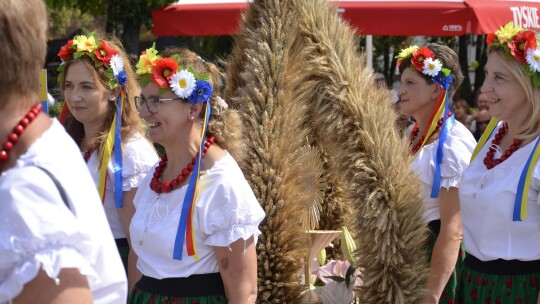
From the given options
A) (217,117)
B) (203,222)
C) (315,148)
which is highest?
(217,117)

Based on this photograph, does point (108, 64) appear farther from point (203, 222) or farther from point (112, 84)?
point (203, 222)

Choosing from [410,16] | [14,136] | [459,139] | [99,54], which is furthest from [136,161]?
[410,16]

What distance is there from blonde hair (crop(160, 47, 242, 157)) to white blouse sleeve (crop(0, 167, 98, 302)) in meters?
1.48

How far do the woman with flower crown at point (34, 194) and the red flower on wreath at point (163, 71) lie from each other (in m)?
1.37

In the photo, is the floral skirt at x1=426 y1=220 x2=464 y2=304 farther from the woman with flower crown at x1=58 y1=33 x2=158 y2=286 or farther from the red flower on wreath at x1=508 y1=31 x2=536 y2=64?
the woman with flower crown at x1=58 y1=33 x2=158 y2=286

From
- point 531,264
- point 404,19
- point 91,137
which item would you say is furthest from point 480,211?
point 404,19

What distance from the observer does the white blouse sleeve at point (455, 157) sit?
367 cm

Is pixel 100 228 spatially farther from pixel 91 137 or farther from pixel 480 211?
pixel 91 137

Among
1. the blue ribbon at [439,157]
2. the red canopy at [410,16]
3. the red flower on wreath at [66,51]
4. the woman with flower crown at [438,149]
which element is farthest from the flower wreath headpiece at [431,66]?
the red canopy at [410,16]

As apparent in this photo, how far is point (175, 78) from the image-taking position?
292 centimetres

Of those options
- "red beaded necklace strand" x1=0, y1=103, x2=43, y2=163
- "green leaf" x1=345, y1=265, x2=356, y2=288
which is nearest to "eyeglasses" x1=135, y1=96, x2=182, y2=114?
"green leaf" x1=345, y1=265, x2=356, y2=288

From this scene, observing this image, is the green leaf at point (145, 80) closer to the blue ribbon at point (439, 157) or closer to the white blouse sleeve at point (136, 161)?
the white blouse sleeve at point (136, 161)

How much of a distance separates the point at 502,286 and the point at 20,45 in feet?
7.24

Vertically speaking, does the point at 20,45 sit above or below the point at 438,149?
above
